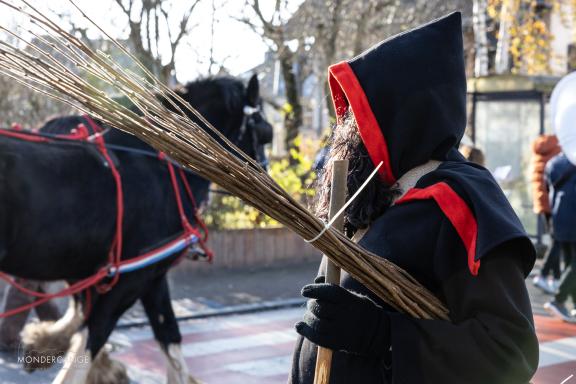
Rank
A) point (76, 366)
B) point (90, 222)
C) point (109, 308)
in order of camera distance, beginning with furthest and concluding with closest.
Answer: point (90, 222) → point (109, 308) → point (76, 366)

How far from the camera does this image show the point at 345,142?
230 cm

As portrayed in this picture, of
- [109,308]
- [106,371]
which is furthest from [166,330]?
[109,308]

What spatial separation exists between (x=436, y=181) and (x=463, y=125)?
0.20 m

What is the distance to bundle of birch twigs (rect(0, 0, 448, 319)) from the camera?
1930mm

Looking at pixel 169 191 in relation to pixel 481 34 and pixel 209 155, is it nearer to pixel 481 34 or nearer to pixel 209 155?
pixel 209 155

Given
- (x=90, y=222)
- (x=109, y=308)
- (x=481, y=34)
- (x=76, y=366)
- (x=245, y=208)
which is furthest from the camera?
(x=481, y=34)

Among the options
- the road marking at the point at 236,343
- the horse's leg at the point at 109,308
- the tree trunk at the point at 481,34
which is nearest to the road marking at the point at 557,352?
the road marking at the point at 236,343

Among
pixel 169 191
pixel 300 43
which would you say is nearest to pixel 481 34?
pixel 300 43

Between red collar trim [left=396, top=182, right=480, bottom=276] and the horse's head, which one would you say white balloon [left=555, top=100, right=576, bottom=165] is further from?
red collar trim [left=396, top=182, right=480, bottom=276]

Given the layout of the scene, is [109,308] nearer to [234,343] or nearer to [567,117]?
[234,343]

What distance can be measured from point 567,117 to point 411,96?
2.95m

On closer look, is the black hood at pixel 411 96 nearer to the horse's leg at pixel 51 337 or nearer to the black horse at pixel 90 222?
the black horse at pixel 90 222

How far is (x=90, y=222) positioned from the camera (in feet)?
15.9

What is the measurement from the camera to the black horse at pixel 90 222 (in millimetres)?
4664
